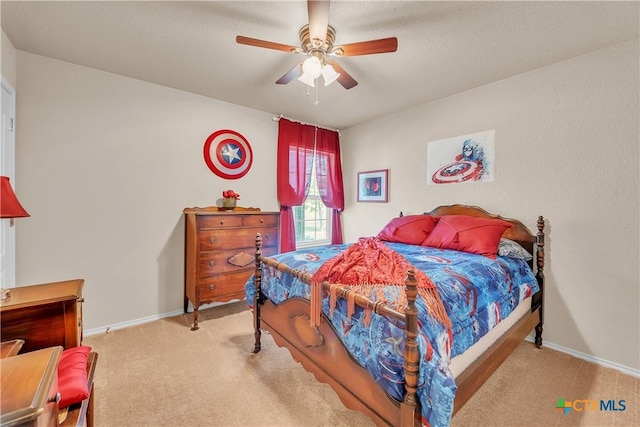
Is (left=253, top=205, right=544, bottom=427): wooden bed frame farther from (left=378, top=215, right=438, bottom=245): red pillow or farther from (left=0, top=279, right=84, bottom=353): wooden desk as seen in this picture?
(left=0, top=279, right=84, bottom=353): wooden desk

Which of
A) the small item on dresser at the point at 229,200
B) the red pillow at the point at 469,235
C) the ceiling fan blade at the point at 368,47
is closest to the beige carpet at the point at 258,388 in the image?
the red pillow at the point at 469,235

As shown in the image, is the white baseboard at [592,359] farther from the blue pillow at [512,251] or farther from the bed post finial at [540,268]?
the blue pillow at [512,251]

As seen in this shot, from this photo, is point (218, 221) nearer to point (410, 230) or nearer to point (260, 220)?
point (260, 220)

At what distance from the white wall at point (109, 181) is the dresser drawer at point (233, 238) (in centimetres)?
57

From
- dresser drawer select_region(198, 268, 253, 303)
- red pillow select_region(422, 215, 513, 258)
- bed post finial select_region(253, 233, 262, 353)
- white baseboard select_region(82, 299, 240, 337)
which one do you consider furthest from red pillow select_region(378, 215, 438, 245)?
white baseboard select_region(82, 299, 240, 337)

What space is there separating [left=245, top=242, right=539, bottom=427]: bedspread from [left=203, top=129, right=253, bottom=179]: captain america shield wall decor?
5.52 feet

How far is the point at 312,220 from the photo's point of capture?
176 inches

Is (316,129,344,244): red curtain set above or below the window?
above

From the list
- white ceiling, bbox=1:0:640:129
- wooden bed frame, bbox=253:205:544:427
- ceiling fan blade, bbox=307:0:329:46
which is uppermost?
white ceiling, bbox=1:0:640:129

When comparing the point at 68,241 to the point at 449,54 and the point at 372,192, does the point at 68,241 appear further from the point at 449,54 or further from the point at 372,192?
the point at 449,54

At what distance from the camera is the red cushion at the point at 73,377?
1067 millimetres

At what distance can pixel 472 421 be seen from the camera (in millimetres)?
1640

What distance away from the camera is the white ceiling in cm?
182

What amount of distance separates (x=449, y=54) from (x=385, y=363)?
2.44 metres
